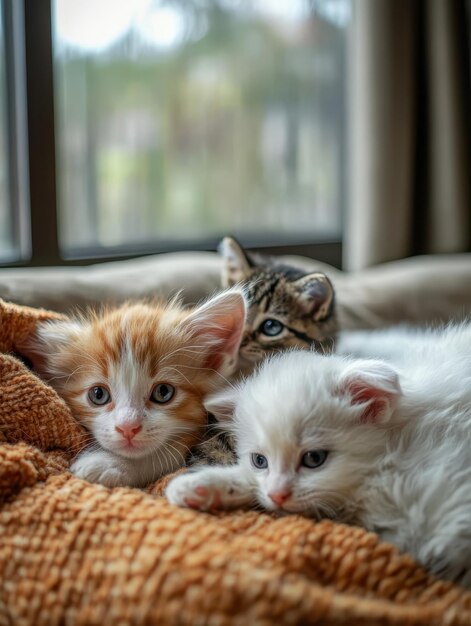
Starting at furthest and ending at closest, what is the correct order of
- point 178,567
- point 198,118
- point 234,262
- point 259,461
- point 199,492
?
point 198,118 → point 234,262 → point 259,461 → point 199,492 → point 178,567

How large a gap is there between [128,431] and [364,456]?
403 millimetres

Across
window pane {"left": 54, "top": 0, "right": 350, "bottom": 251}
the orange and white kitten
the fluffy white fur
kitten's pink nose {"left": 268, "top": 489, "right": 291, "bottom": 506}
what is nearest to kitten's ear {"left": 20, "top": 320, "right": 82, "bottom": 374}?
the orange and white kitten

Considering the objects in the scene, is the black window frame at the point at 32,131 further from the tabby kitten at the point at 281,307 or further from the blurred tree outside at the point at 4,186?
the tabby kitten at the point at 281,307

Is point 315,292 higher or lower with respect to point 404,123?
lower

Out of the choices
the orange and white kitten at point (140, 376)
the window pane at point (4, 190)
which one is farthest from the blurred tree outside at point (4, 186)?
the orange and white kitten at point (140, 376)

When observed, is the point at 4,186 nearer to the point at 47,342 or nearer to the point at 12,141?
the point at 12,141

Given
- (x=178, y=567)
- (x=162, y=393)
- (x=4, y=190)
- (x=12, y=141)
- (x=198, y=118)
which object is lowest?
(x=178, y=567)

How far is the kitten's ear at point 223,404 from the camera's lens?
124cm

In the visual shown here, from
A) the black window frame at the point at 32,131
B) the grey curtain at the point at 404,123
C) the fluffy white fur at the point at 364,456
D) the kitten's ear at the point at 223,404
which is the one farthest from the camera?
the grey curtain at the point at 404,123

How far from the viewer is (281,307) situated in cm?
165

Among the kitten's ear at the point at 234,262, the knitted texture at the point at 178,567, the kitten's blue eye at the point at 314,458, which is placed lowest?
the knitted texture at the point at 178,567

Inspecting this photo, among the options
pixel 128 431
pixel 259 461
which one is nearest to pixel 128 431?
pixel 128 431

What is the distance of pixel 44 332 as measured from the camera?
132 cm

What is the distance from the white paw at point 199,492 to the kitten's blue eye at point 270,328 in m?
0.58
